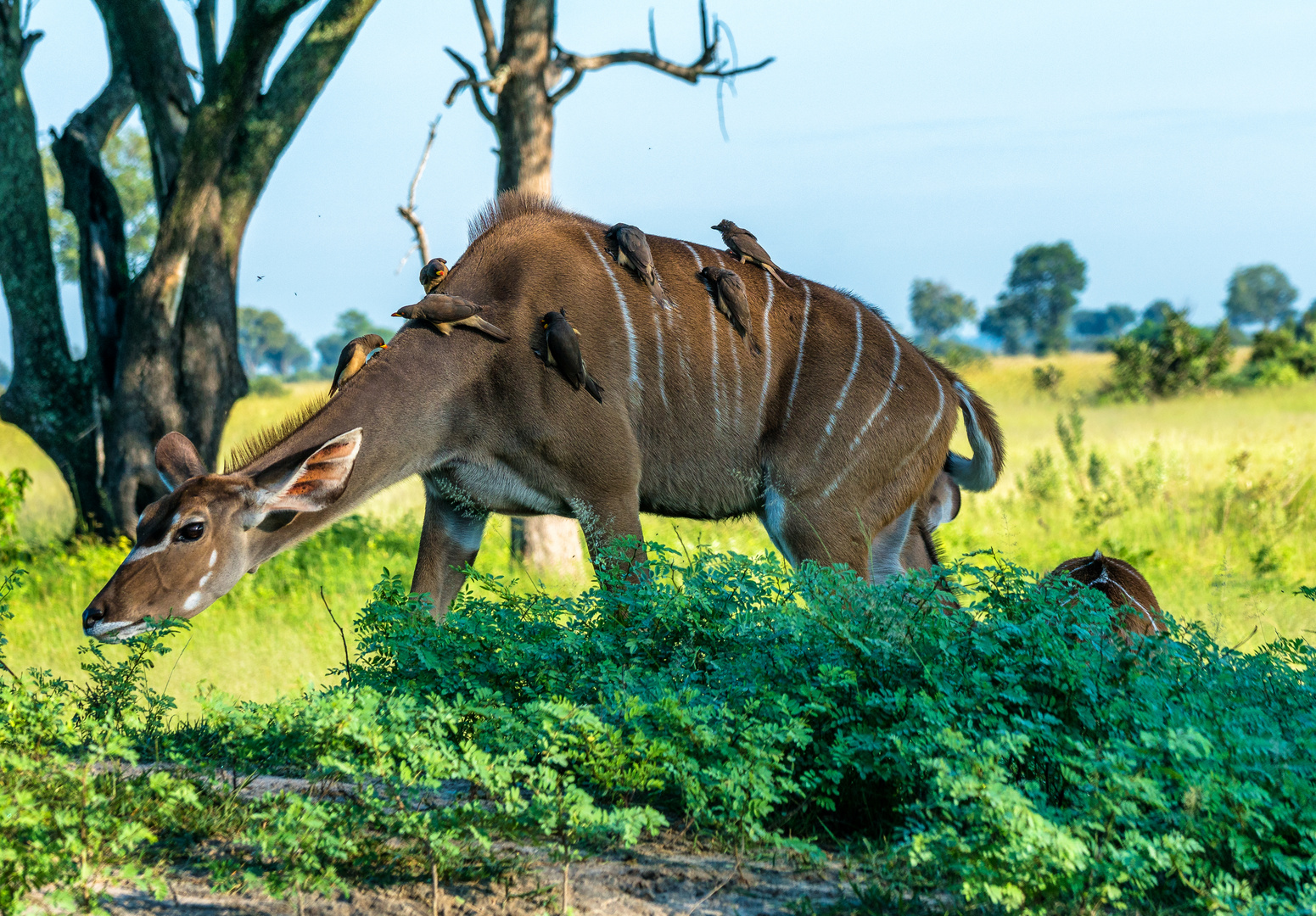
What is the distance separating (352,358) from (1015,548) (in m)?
3.69

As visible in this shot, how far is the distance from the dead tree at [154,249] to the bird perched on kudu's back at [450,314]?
5.10 meters

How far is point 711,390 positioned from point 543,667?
1.77 metres

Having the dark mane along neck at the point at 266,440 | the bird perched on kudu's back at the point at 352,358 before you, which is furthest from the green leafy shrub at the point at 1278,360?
the dark mane along neck at the point at 266,440

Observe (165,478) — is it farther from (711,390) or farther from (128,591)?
(711,390)

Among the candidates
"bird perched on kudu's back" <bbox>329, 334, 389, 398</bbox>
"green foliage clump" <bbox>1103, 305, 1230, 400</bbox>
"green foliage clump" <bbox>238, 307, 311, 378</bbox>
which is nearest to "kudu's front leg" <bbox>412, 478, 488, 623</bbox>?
"bird perched on kudu's back" <bbox>329, 334, 389, 398</bbox>

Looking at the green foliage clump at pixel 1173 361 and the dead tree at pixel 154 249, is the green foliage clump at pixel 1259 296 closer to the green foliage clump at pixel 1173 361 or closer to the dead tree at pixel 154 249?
the green foliage clump at pixel 1173 361

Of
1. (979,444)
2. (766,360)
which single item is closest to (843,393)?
(766,360)

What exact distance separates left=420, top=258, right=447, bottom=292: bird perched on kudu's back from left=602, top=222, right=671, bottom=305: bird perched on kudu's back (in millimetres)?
810

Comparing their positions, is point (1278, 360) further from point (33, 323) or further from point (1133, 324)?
point (1133, 324)

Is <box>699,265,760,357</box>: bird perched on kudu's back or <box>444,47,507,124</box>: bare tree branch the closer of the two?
<box>699,265,760,357</box>: bird perched on kudu's back

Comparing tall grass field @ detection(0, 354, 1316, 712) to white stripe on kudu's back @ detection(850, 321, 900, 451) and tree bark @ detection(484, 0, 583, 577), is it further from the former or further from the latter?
white stripe on kudu's back @ detection(850, 321, 900, 451)

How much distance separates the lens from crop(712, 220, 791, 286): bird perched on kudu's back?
19.4 feet

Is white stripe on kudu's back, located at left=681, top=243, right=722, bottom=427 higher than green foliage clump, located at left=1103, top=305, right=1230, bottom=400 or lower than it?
higher

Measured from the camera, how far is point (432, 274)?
566 cm
